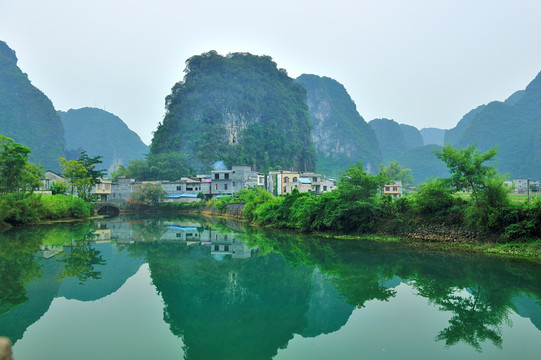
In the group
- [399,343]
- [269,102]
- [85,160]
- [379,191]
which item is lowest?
[399,343]

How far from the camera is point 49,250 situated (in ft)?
52.2

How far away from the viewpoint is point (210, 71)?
8138 centimetres

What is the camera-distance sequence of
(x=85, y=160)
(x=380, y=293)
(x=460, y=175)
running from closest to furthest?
(x=380, y=293) → (x=460, y=175) → (x=85, y=160)

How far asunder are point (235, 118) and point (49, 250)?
64843 millimetres

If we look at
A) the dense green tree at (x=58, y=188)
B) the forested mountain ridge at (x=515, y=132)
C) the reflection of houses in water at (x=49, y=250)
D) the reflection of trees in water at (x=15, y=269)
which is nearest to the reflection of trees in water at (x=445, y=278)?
the reflection of trees in water at (x=15, y=269)

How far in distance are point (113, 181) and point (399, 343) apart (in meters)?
54.9

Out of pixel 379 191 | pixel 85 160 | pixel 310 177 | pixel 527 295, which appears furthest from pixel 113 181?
pixel 527 295

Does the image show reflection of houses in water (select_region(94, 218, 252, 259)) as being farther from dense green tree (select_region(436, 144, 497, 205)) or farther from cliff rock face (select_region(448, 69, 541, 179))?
cliff rock face (select_region(448, 69, 541, 179))

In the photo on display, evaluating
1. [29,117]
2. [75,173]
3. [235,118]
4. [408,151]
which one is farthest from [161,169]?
[408,151]

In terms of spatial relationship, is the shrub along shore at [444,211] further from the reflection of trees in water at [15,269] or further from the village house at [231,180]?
the village house at [231,180]

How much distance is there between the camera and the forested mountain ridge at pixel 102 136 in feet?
510

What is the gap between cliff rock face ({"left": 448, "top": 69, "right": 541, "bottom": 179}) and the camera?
84.9 metres

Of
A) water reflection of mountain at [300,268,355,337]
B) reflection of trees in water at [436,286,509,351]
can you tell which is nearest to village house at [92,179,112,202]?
water reflection of mountain at [300,268,355,337]

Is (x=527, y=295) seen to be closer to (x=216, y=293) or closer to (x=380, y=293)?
(x=380, y=293)
